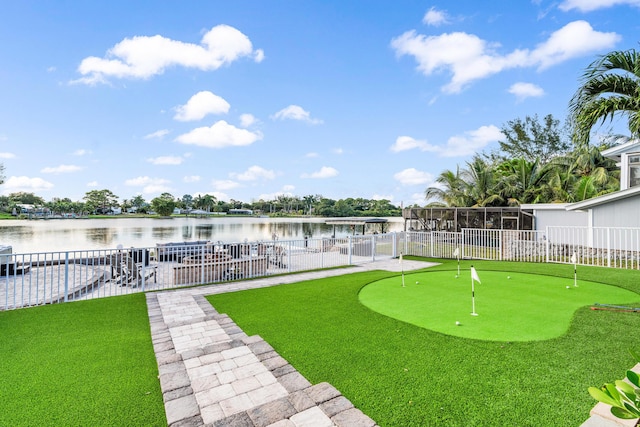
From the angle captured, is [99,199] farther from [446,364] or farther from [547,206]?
[446,364]

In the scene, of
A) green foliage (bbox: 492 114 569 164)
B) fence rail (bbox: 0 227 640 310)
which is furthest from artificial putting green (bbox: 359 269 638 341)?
green foliage (bbox: 492 114 569 164)

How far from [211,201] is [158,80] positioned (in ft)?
238

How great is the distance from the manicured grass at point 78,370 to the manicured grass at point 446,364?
1340mm

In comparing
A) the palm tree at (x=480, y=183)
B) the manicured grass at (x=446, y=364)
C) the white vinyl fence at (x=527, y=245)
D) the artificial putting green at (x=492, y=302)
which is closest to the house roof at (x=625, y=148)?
the white vinyl fence at (x=527, y=245)

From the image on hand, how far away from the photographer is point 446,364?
3.07m

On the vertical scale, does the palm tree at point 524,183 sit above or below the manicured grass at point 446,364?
above

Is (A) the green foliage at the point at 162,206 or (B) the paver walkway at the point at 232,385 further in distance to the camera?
(A) the green foliage at the point at 162,206

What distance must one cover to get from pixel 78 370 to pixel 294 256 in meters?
8.05

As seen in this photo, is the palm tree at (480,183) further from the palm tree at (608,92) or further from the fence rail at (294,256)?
the palm tree at (608,92)

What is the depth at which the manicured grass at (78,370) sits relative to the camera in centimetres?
239

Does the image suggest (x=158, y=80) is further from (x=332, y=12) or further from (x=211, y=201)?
A: (x=211, y=201)

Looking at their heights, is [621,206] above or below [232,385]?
above

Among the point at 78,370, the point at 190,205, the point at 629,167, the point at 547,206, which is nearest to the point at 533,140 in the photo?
the point at 547,206

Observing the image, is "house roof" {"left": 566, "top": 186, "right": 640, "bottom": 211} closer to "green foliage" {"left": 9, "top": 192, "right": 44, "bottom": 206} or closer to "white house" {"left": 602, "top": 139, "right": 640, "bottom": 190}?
"white house" {"left": 602, "top": 139, "right": 640, "bottom": 190}
